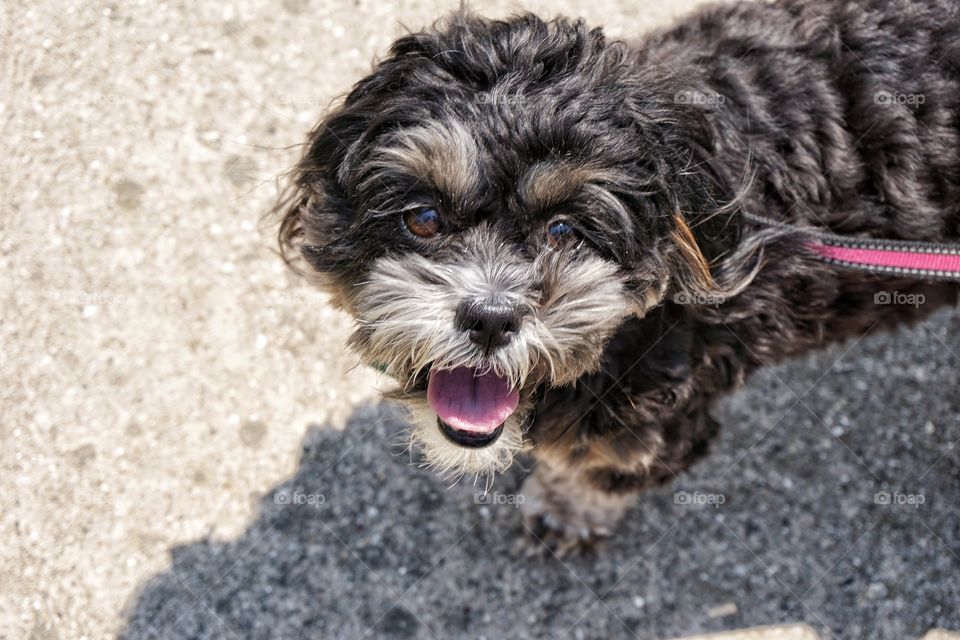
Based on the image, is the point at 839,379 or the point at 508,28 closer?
the point at 508,28

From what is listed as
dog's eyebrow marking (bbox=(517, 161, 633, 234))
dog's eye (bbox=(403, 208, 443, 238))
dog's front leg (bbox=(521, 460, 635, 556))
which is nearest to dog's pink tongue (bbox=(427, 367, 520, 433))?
dog's eye (bbox=(403, 208, 443, 238))

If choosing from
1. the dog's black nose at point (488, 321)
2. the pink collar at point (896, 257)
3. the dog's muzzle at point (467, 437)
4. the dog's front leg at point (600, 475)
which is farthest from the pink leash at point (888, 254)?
the dog's muzzle at point (467, 437)

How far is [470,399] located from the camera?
2.81 meters

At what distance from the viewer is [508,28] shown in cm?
269

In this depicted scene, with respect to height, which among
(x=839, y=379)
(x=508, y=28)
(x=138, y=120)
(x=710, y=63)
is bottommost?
(x=839, y=379)

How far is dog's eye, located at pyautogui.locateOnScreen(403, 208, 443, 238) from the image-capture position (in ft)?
8.54

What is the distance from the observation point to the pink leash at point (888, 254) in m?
2.88

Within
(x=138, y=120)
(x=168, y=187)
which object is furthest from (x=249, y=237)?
(x=138, y=120)

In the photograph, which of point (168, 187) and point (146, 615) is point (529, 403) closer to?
point (146, 615)

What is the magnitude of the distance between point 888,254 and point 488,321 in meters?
1.56

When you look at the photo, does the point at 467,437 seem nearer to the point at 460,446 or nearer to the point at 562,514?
the point at 460,446

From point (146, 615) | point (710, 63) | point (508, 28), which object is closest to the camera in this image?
point (508, 28)

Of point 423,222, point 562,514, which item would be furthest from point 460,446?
point 562,514

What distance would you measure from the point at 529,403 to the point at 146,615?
220 cm
